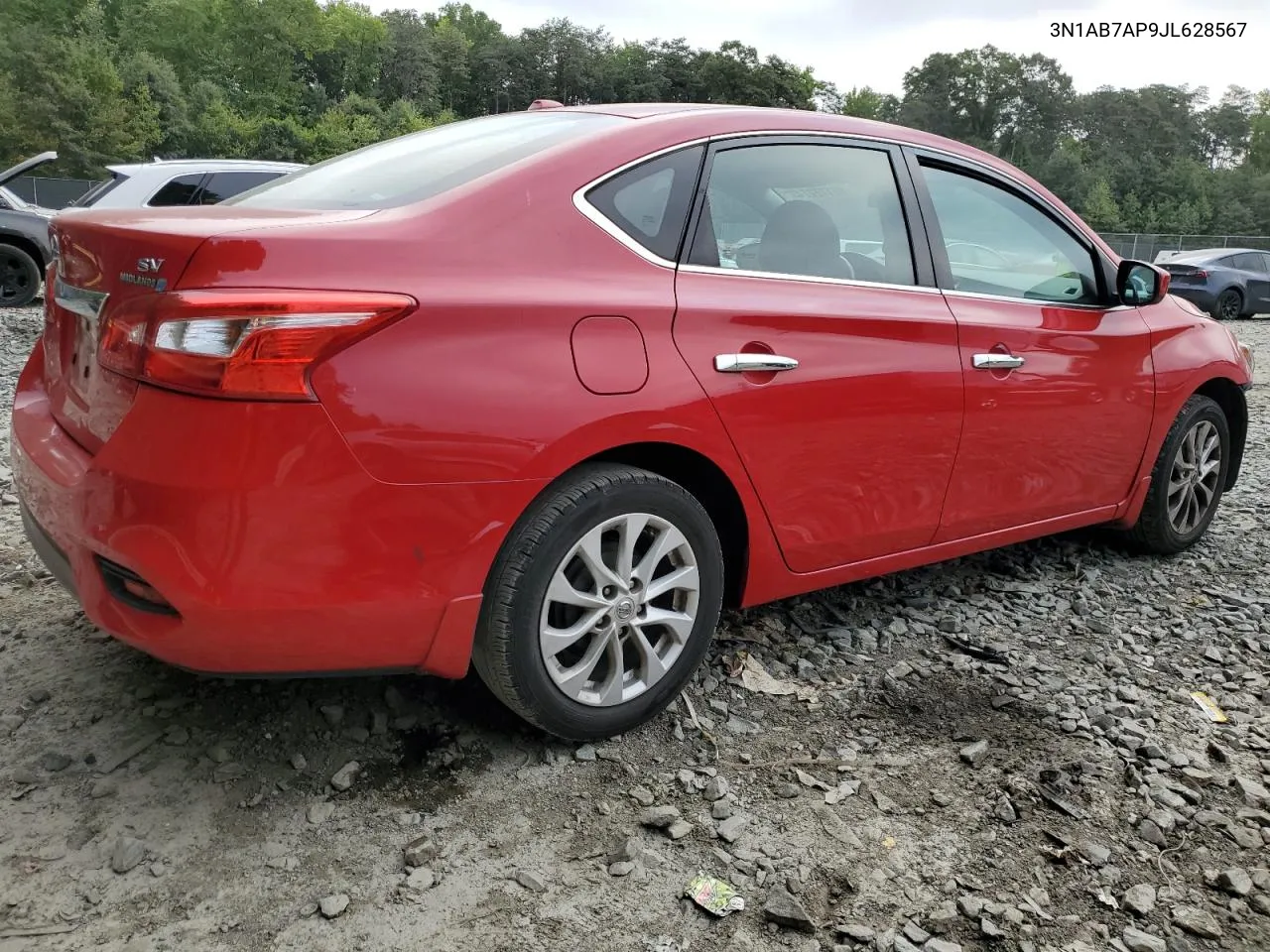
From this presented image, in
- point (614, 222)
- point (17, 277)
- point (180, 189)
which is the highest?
point (614, 222)

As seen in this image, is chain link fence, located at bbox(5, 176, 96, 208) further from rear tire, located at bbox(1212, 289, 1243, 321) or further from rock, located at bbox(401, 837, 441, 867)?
rock, located at bbox(401, 837, 441, 867)

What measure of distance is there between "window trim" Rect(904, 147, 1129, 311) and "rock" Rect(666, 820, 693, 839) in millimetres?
1830

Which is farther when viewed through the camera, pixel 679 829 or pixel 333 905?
pixel 679 829

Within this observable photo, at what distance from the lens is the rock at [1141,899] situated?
2.21 m

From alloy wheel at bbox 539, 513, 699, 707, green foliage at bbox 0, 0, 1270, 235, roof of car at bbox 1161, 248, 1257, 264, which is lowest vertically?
alloy wheel at bbox 539, 513, 699, 707

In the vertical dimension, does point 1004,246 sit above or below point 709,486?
above

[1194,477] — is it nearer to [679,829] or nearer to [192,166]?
[679,829]

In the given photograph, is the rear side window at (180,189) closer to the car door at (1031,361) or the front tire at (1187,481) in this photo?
the car door at (1031,361)

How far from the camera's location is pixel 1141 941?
212 centimetres

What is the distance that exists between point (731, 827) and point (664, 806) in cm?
17

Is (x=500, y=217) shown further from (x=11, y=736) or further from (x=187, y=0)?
(x=187, y=0)

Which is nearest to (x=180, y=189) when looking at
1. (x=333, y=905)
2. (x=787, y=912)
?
(x=333, y=905)

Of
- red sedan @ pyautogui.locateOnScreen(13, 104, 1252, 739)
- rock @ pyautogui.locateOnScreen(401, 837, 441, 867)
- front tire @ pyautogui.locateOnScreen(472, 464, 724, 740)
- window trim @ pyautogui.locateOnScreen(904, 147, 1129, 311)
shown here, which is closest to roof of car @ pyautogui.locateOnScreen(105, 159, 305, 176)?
red sedan @ pyautogui.locateOnScreen(13, 104, 1252, 739)

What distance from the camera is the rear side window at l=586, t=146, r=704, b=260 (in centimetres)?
261
